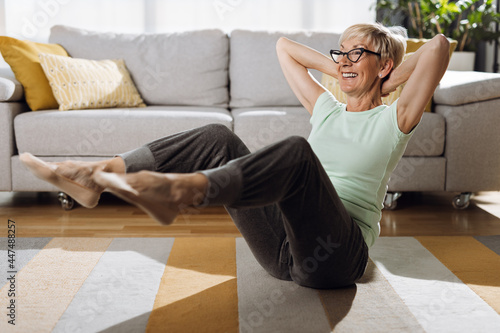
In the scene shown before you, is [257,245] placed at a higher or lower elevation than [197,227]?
higher

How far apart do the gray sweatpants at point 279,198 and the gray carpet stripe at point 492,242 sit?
81 cm

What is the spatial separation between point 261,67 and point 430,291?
1.96 metres

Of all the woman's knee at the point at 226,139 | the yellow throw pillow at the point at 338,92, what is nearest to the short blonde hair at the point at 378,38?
the woman's knee at the point at 226,139

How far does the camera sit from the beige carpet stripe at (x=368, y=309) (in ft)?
4.53

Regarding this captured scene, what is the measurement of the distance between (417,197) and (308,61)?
1.62 meters

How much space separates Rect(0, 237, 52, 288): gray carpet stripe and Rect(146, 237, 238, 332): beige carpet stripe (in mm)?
496

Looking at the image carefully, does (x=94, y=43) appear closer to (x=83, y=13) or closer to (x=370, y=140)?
(x=83, y=13)

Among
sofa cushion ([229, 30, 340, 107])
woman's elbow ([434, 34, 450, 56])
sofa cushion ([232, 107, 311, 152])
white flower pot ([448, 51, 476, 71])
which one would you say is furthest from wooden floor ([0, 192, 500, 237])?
white flower pot ([448, 51, 476, 71])

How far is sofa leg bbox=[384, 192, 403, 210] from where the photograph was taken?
2727 millimetres

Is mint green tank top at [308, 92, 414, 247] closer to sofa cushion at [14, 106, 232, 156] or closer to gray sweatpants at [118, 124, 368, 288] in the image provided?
gray sweatpants at [118, 124, 368, 288]

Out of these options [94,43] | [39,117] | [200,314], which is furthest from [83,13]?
[200,314]

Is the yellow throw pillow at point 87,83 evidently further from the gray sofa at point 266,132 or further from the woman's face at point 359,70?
the woman's face at point 359,70

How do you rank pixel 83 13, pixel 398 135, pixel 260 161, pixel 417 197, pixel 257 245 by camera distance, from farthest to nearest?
pixel 83 13
pixel 417 197
pixel 257 245
pixel 398 135
pixel 260 161

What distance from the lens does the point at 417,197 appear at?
313cm
